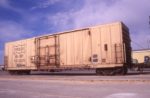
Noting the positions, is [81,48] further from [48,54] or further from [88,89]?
[88,89]

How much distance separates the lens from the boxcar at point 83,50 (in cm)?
1608

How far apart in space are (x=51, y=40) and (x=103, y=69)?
637 centimetres

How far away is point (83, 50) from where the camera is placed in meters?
17.7

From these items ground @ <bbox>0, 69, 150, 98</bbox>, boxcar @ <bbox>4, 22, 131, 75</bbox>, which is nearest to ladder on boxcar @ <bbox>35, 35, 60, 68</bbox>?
boxcar @ <bbox>4, 22, 131, 75</bbox>

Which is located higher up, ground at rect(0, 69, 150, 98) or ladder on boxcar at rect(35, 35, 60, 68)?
ladder on boxcar at rect(35, 35, 60, 68)

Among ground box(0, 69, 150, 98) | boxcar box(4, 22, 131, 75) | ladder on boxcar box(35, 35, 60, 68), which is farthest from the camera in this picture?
ladder on boxcar box(35, 35, 60, 68)

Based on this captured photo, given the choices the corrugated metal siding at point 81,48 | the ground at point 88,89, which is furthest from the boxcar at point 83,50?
the ground at point 88,89

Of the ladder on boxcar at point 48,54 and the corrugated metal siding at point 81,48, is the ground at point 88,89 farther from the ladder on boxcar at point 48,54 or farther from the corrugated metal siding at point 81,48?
the ladder on boxcar at point 48,54

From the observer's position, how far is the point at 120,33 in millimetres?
15867

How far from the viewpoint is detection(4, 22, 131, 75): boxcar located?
16078 millimetres

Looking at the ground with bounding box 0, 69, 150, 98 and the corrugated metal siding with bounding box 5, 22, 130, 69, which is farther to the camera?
the corrugated metal siding with bounding box 5, 22, 130, 69

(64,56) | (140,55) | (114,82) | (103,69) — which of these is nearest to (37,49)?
(64,56)

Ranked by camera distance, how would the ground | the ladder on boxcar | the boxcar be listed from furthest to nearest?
the ladder on boxcar
the boxcar
the ground

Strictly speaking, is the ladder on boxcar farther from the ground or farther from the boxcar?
the ground
